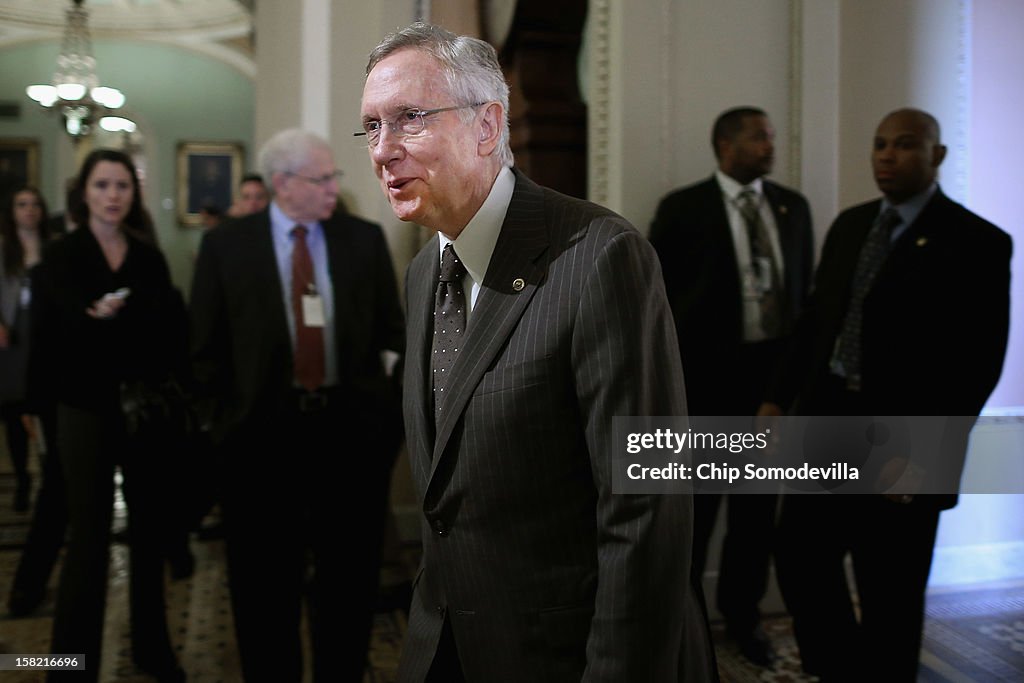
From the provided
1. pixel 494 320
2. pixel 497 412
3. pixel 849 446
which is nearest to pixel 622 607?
pixel 497 412

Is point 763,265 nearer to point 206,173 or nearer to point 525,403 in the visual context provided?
point 525,403

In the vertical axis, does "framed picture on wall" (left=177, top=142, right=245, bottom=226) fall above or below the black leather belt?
above

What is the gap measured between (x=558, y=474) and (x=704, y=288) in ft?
6.39

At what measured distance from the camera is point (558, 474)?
1.17 m

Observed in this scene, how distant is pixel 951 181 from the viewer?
11.1 ft

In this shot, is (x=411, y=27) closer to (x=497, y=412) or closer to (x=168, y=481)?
(x=497, y=412)

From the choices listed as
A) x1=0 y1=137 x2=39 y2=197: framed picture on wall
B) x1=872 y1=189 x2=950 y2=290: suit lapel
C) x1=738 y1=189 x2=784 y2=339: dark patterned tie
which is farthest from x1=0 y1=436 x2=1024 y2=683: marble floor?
x1=872 y1=189 x2=950 y2=290: suit lapel

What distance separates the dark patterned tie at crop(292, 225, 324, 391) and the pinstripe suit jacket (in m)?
1.39

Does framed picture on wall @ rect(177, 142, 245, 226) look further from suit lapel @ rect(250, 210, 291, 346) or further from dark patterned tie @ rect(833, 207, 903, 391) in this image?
dark patterned tie @ rect(833, 207, 903, 391)

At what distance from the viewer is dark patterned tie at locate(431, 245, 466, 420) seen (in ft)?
4.16

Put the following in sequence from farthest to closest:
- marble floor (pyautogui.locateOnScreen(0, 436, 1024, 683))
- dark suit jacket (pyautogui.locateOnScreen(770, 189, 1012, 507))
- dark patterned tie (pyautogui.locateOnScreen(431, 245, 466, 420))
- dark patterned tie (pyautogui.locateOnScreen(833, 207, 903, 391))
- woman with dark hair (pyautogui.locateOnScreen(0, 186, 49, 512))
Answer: woman with dark hair (pyautogui.locateOnScreen(0, 186, 49, 512)) → marble floor (pyautogui.locateOnScreen(0, 436, 1024, 683)) → dark patterned tie (pyautogui.locateOnScreen(833, 207, 903, 391)) → dark suit jacket (pyautogui.locateOnScreen(770, 189, 1012, 507)) → dark patterned tie (pyautogui.locateOnScreen(431, 245, 466, 420))

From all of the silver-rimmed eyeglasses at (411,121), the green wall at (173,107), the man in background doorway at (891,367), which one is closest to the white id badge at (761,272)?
the man in background doorway at (891,367)

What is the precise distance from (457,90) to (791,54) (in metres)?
2.47

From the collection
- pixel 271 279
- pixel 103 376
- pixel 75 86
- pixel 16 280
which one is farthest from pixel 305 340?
pixel 75 86
